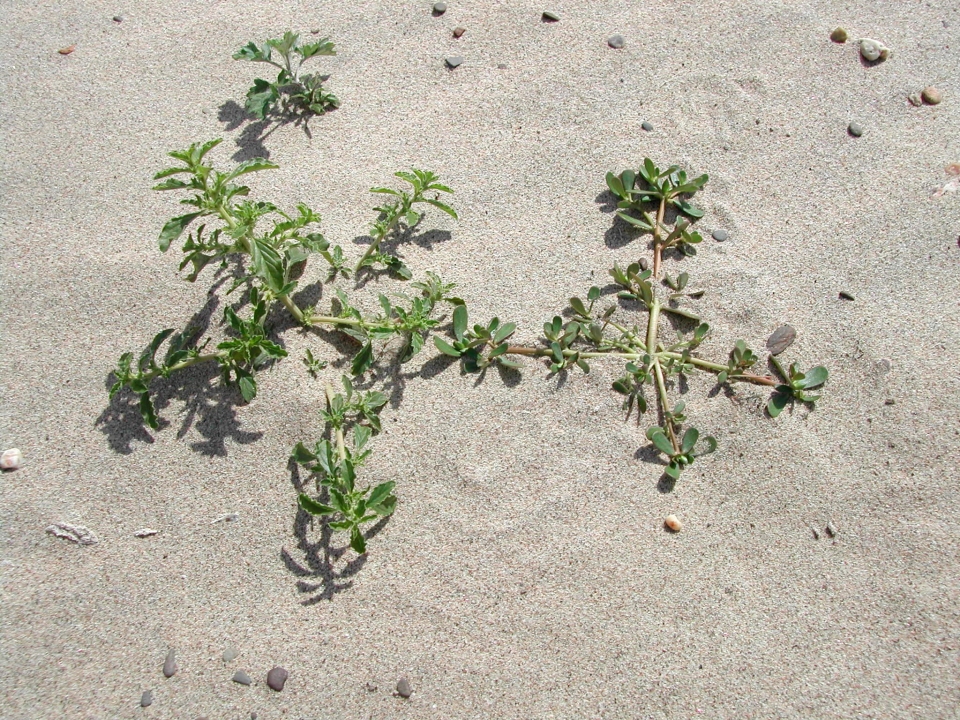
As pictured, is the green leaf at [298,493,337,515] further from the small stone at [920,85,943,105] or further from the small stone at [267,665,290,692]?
the small stone at [920,85,943,105]

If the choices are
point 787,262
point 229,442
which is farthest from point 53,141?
point 787,262

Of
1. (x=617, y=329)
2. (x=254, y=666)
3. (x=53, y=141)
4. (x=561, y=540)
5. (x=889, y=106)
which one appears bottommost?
(x=254, y=666)

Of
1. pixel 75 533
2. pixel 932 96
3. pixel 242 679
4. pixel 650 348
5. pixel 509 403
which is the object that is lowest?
pixel 242 679

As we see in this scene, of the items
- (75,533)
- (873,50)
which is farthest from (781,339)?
(75,533)

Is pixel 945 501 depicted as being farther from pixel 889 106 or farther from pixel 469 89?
pixel 469 89

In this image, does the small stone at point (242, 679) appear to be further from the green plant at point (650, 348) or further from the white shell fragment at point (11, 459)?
the green plant at point (650, 348)

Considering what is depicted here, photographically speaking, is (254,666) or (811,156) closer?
(254,666)

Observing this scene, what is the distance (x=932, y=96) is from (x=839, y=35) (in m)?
0.46

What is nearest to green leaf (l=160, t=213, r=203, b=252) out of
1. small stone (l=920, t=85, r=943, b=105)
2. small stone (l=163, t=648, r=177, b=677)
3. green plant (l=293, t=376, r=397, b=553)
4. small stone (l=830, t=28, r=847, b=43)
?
green plant (l=293, t=376, r=397, b=553)

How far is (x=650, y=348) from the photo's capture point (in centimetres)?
261

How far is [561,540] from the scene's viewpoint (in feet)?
7.69

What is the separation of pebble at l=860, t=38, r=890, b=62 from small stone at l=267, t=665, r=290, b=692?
3219 mm

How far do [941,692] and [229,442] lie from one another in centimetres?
219

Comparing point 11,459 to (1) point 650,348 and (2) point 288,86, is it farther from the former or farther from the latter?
(1) point 650,348
